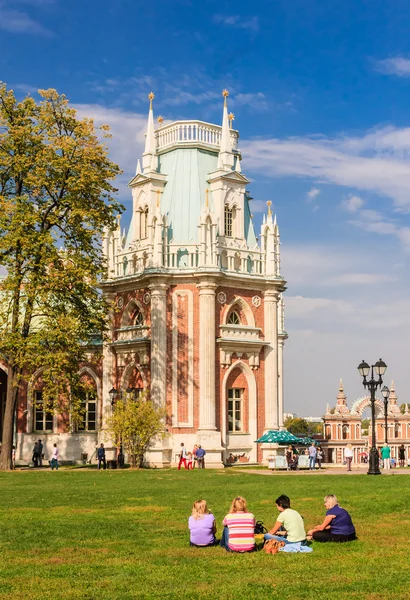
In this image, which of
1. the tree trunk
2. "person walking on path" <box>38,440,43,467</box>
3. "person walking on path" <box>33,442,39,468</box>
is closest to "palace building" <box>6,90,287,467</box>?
"person walking on path" <box>38,440,43,467</box>

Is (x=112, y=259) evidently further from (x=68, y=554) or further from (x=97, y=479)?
(x=68, y=554)

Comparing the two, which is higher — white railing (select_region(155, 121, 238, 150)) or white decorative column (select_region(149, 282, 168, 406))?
white railing (select_region(155, 121, 238, 150))

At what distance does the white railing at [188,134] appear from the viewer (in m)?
46.8

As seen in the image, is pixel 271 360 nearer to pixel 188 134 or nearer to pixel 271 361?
pixel 271 361

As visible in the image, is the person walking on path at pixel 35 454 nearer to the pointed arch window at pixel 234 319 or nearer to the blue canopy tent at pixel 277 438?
the blue canopy tent at pixel 277 438

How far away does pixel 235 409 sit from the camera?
1727 inches

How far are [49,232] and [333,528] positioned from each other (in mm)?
25511

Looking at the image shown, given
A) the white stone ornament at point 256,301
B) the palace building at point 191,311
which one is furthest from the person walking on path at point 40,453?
Result: the white stone ornament at point 256,301

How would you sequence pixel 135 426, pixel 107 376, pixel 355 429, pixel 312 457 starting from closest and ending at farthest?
1. pixel 135 426
2. pixel 312 457
3. pixel 107 376
4. pixel 355 429

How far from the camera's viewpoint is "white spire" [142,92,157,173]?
1833 inches

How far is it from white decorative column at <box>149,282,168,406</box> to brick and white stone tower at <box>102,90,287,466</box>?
2.0 inches

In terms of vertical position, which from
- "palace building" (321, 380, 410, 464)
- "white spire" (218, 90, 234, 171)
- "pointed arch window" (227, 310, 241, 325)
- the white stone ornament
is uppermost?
"white spire" (218, 90, 234, 171)

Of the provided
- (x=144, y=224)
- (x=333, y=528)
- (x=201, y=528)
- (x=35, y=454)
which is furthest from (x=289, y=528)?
(x=144, y=224)

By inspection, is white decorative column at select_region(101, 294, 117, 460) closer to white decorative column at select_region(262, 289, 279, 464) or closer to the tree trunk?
white decorative column at select_region(262, 289, 279, 464)
